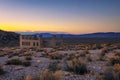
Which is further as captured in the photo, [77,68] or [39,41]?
[39,41]

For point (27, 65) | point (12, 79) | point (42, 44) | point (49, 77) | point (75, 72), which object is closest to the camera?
point (49, 77)

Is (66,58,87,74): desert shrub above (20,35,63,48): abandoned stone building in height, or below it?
above

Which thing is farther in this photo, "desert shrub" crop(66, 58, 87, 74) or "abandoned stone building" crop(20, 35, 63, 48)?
"abandoned stone building" crop(20, 35, 63, 48)

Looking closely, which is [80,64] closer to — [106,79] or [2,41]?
[106,79]

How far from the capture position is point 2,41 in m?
92.9

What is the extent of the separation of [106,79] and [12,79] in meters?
4.43

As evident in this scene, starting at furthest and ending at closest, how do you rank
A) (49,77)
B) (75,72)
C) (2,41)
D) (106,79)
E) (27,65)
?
(2,41) < (27,65) < (75,72) < (106,79) < (49,77)

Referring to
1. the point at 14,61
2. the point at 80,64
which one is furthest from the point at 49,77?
the point at 14,61

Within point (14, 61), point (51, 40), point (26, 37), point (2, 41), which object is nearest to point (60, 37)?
point (51, 40)

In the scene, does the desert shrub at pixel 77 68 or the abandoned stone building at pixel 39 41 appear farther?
the abandoned stone building at pixel 39 41

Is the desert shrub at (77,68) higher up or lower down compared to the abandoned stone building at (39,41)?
higher up

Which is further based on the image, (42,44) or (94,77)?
(42,44)

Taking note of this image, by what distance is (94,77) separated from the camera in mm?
12195

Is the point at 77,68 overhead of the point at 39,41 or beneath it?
overhead
